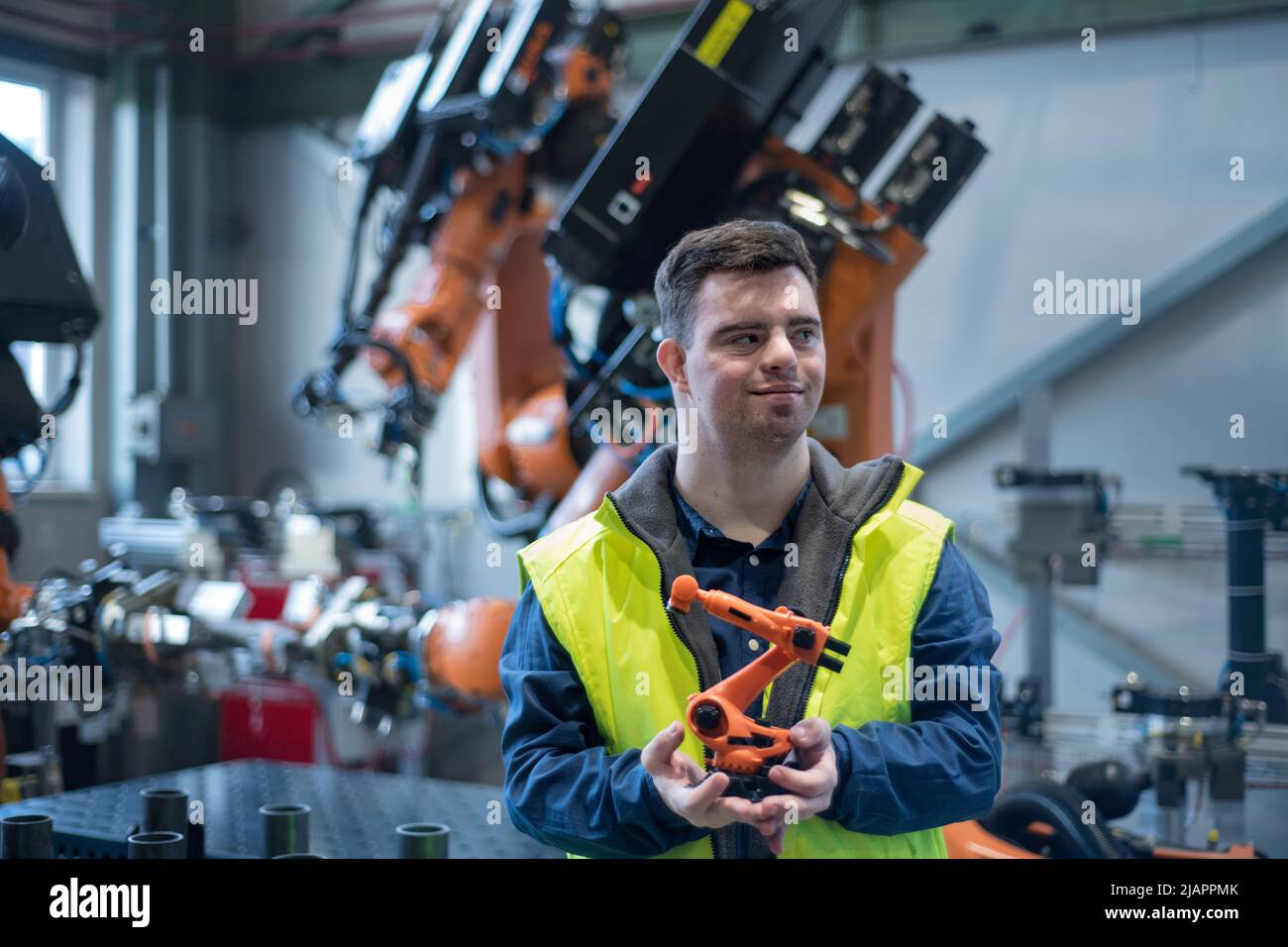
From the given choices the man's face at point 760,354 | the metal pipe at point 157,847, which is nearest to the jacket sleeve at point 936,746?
the man's face at point 760,354

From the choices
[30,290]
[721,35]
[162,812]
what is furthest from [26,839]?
[721,35]

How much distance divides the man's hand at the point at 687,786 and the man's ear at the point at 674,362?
424mm

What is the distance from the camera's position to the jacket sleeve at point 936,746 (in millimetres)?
1334

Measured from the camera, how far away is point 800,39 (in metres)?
2.62

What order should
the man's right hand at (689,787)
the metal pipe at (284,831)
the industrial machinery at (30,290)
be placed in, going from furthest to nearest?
1. the industrial machinery at (30,290)
2. the metal pipe at (284,831)
3. the man's right hand at (689,787)

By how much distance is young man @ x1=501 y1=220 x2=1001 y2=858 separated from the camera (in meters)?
1.39

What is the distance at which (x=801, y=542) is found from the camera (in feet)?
4.78

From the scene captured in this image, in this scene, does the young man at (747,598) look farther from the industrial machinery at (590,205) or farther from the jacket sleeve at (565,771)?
the industrial machinery at (590,205)

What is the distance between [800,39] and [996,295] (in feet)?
10.2

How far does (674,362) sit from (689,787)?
1.61 feet

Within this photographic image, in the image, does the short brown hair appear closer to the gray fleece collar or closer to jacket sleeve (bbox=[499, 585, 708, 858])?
the gray fleece collar

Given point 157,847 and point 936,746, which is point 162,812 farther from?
point 936,746

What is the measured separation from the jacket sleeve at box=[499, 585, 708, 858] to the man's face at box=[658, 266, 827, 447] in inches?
13.1
